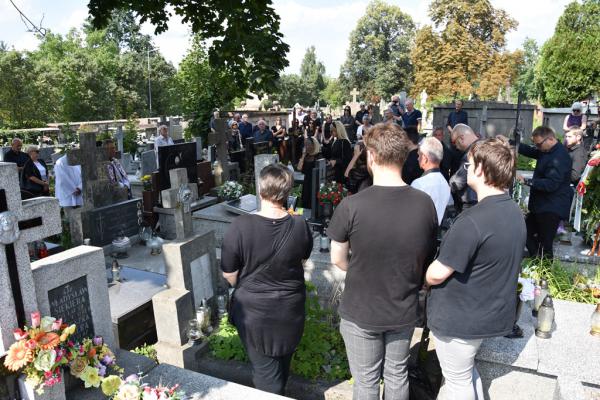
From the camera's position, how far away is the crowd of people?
2.56 metres

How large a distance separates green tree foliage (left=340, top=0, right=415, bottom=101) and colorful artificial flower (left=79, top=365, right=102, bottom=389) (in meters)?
52.6

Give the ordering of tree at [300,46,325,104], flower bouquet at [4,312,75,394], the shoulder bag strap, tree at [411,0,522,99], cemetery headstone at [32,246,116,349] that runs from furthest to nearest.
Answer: tree at [300,46,325,104], tree at [411,0,522,99], cemetery headstone at [32,246,116,349], the shoulder bag strap, flower bouquet at [4,312,75,394]

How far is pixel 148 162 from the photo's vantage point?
1180 cm

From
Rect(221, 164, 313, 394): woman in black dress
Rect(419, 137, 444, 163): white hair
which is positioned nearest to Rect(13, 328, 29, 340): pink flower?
Rect(221, 164, 313, 394): woman in black dress

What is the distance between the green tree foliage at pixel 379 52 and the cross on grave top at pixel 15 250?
172ft

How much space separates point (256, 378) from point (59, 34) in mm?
62580

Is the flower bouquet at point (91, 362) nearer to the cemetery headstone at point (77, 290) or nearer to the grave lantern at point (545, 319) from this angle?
the cemetery headstone at point (77, 290)

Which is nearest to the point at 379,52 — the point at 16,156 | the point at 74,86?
the point at 74,86

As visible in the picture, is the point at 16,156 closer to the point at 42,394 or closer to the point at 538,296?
the point at 42,394

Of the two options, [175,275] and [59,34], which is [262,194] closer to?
[175,275]

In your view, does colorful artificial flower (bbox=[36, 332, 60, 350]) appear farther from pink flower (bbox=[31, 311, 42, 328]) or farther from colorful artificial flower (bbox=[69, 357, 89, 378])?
colorful artificial flower (bbox=[69, 357, 89, 378])

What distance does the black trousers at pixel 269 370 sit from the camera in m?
3.16

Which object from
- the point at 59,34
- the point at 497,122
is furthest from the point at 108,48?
the point at 497,122

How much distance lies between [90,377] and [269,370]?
3.97ft
